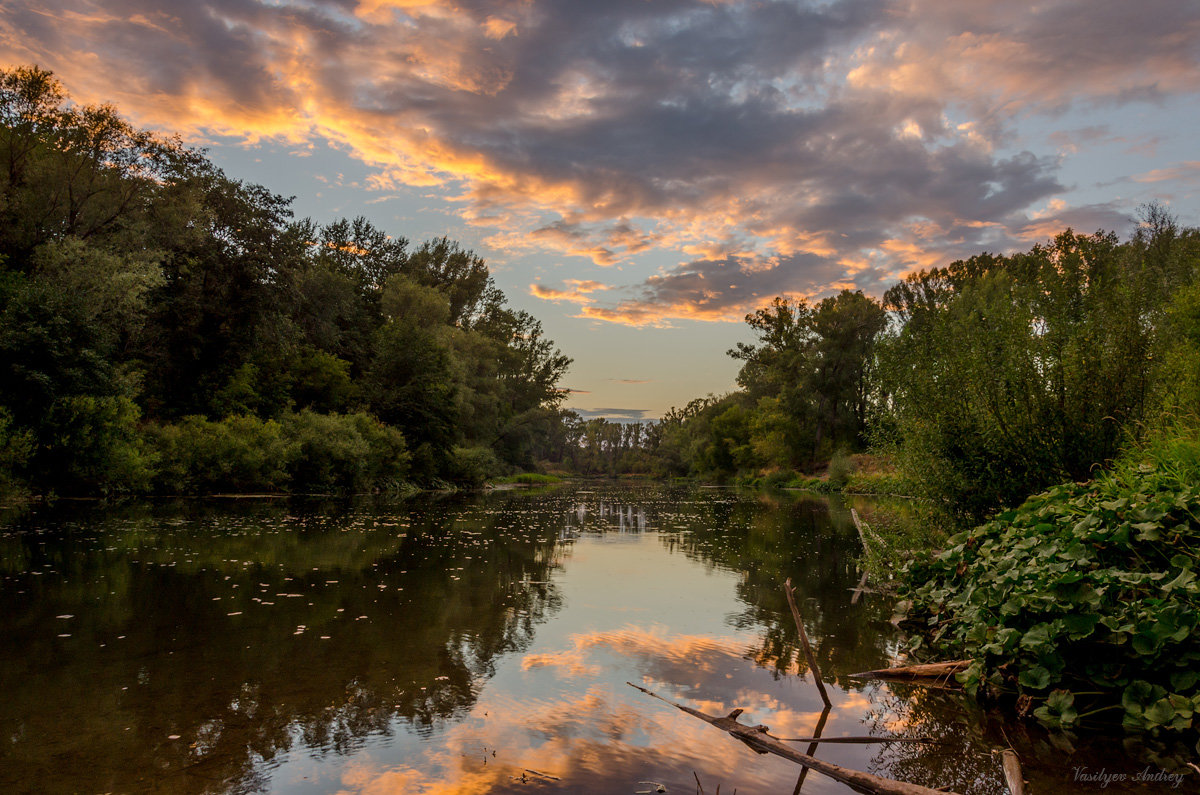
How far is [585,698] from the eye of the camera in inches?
217

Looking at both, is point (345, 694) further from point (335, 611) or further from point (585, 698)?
point (335, 611)

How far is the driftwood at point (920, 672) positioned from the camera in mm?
6047

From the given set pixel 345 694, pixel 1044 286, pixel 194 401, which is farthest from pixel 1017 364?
pixel 194 401

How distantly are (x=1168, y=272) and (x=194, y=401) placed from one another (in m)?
48.0

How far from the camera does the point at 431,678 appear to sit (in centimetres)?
583

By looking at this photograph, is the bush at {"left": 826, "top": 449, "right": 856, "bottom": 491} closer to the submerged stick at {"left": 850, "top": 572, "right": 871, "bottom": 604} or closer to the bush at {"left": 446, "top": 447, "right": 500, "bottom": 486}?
the bush at {"left": 446, "top": 447, "right": 500, "bottom": 486}

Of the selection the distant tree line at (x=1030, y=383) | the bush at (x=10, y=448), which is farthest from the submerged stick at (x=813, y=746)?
the bush at (x=10, y=448)

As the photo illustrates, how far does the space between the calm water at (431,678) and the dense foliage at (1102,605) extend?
1.50 feet

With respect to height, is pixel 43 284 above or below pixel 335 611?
above

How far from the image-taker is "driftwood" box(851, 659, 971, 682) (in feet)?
19.8

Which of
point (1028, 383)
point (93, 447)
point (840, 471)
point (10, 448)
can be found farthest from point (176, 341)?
point (840, 471)

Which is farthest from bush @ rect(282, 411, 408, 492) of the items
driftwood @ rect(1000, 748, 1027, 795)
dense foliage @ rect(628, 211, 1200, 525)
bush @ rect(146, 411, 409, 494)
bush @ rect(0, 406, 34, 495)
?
driftwood @ rect(1000, 748, 1027, 795)

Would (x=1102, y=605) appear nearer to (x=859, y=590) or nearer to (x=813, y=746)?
(x=813, y=746)

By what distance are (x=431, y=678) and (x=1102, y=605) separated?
17.7 ft
